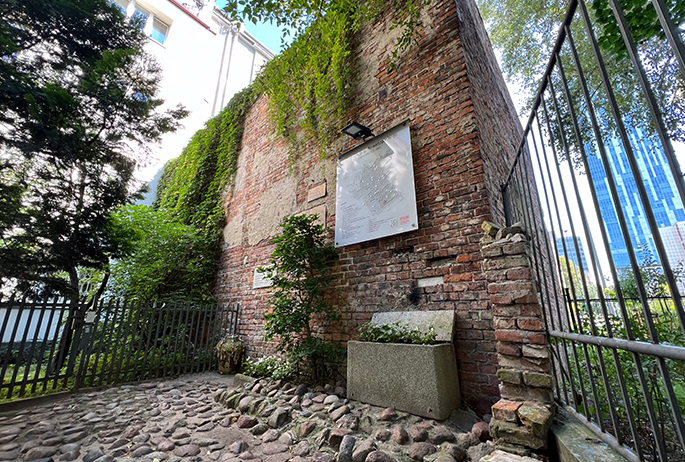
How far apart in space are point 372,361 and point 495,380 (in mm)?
1062

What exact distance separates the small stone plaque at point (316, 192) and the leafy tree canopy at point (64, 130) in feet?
8.95

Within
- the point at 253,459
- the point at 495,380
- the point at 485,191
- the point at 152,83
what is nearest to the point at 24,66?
the point at 152,83

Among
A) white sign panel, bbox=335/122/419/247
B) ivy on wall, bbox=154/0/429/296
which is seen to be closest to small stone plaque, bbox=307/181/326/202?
white sign panel, bbox=335/122/419/247

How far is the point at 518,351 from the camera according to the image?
5.95 ft

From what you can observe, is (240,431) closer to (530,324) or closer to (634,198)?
(530,324)

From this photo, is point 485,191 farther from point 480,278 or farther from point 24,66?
point 24,66

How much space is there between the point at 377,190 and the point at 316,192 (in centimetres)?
129

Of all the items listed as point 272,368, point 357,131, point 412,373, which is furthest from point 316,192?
point 412,373

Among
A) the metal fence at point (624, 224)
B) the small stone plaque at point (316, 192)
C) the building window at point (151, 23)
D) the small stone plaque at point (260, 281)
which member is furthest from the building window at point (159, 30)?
the metal fence at point (624, 224)

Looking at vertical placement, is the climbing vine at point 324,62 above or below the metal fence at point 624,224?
Result: above

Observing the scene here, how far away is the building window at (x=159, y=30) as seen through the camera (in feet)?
46.0

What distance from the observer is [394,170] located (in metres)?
3.62

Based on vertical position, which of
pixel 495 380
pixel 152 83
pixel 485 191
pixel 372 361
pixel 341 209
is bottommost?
pixel 495 380

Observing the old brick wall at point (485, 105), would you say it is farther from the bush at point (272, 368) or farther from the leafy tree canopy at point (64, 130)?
the leafy tree canopy at point (64, 130)
